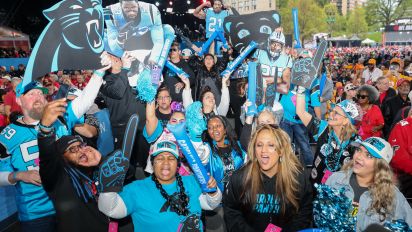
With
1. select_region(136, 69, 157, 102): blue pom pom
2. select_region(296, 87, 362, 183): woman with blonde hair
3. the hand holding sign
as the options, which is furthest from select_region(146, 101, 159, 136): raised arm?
select_region(296, 87, 362, 183): woman with blonde hair

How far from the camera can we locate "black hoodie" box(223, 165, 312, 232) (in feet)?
8.41

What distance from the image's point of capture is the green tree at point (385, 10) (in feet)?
242

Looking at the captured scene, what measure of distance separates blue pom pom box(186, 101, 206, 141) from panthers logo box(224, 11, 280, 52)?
6.27 feet

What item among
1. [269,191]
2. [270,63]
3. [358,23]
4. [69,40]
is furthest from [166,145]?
[358,23]

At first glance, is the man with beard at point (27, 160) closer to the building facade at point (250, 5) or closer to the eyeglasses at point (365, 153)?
the eyeglasses at point (365, 153)

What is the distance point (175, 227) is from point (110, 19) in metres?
3.24

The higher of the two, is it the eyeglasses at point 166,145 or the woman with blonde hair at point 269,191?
the eyeglasses at point 166,145

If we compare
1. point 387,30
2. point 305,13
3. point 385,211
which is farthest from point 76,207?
point 387,30

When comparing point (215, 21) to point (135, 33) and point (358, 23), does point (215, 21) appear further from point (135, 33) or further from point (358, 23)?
point (358, 23)

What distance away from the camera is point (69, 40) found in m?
3.09

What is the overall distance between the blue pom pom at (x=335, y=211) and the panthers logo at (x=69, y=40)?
2.24 meters

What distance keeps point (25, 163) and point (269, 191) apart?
191cm

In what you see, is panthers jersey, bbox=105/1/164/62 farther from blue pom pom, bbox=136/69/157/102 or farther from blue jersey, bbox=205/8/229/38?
blue jersey, bbox=205/8/229/38

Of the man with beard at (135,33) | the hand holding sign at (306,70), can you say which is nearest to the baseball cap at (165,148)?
the hand holding sign at (306,70)
